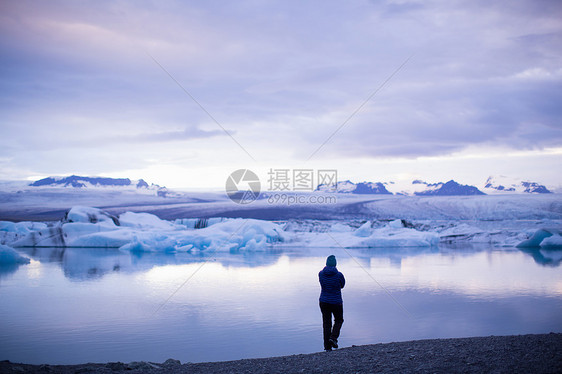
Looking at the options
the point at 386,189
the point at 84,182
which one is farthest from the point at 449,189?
the point at 84,182

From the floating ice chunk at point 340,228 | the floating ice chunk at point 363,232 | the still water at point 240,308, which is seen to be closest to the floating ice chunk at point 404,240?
the floating ice chunk at point 363,232

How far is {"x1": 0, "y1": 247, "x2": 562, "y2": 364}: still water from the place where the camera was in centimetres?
441

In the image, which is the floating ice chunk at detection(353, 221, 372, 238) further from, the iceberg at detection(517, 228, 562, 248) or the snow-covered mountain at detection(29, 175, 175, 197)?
the snow-covered mountain at detection(29, 175, 175, 197)

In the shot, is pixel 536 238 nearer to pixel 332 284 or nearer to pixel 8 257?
pixel 332 284

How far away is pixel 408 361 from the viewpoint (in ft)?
10.3

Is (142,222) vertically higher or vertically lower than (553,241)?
higher

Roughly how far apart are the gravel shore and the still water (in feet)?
1.87

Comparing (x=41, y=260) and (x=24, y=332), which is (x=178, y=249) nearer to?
(x=41, y=260)

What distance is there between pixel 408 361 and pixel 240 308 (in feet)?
11.4

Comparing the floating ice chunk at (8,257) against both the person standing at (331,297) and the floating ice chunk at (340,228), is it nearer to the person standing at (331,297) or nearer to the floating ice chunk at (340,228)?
the person standing at (331,297)

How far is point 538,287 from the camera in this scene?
7.78 m

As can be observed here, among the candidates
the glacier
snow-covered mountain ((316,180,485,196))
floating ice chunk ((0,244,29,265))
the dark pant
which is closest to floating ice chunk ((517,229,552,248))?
the glacier

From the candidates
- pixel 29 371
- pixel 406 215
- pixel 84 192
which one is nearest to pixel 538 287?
pixel 29 371

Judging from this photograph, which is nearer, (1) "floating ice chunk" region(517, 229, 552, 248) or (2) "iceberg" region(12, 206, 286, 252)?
(2) "iceberg" region(12, 206, 286, 252)
